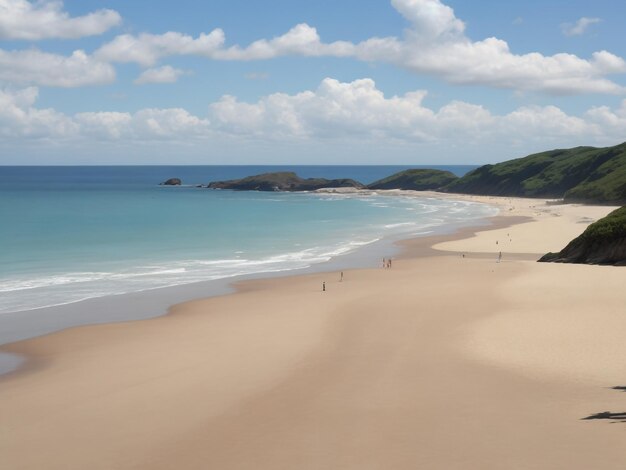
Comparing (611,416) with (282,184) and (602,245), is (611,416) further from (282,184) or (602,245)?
(282,184)

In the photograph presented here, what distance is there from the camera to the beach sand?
480 inches

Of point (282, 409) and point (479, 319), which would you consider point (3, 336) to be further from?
point (479, 319)

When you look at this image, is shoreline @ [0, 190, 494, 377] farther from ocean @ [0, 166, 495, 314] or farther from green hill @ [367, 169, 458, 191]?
green hill @ [367, 169, 458, 191]

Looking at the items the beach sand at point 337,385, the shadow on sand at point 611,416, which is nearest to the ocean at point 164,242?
the beach sand at point 337,385

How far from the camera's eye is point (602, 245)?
116ft

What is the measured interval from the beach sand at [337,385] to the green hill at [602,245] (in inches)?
272

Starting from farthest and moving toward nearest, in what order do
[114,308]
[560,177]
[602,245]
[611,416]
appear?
[560,177] < [602,245] < [114,308] < [611,416]

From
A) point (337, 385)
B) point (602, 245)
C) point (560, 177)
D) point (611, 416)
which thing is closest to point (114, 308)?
point (337, 385)

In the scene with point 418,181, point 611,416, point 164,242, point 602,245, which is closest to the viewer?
point 611,416

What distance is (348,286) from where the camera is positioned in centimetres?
3148

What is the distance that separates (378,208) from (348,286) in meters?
65.4

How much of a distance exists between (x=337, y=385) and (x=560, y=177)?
388 feet

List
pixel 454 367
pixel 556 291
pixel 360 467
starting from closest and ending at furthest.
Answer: pixel 360 467
pixel 454 367
pixel 556 291

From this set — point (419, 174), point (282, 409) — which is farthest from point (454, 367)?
point (419, 174)
